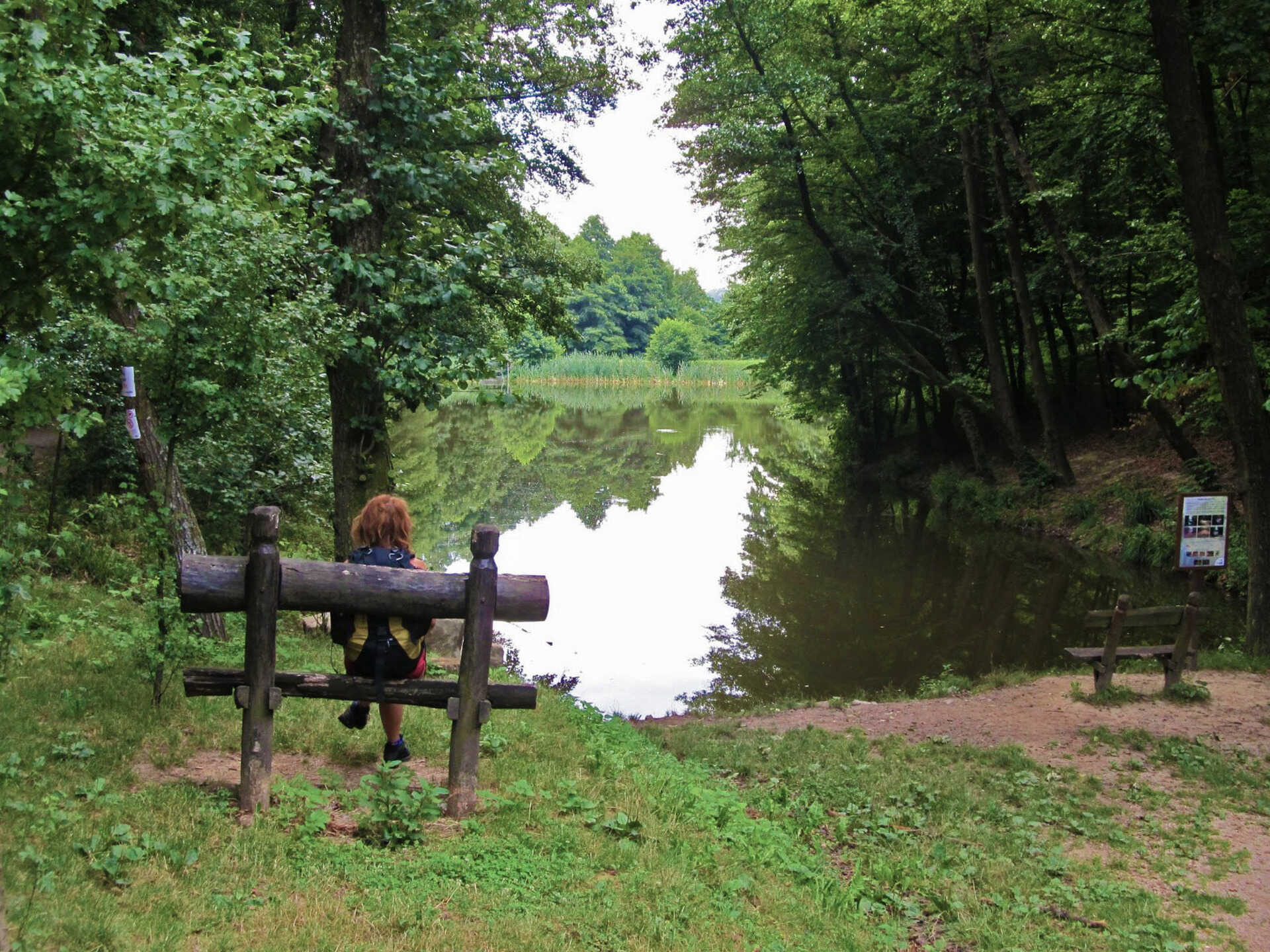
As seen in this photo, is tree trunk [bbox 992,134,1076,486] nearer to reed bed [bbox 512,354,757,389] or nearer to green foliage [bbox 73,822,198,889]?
green foliage [bbox 73,822,198,889]

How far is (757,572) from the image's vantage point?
1777 centimetres

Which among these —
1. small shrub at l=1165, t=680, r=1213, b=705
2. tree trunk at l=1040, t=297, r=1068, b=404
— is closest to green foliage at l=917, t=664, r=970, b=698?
small shrub at l=1165, t=680, r=1213, b=705

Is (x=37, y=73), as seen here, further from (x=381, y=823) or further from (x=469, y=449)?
(x=469, y=449)

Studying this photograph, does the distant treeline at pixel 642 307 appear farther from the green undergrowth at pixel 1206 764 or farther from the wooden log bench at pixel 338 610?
the wooden log bench at pixel 338 610

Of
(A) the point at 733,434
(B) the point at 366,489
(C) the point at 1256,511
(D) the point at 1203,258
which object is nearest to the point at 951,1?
(D) the point at 1203,258

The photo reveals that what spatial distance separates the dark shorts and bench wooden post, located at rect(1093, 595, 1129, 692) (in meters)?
6.56

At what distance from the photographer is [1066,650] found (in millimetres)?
9180

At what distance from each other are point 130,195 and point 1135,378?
1036 cm

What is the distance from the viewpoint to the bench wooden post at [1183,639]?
8945 millimetres

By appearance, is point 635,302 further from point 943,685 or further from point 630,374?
point 943,685

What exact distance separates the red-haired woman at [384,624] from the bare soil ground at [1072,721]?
4.27 metres

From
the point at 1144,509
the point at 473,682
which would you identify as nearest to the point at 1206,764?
the point at 473,682

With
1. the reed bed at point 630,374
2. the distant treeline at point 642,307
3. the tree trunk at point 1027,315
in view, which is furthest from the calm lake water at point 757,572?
the distant treeline at point 642,307

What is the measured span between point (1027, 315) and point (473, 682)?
713 inches
